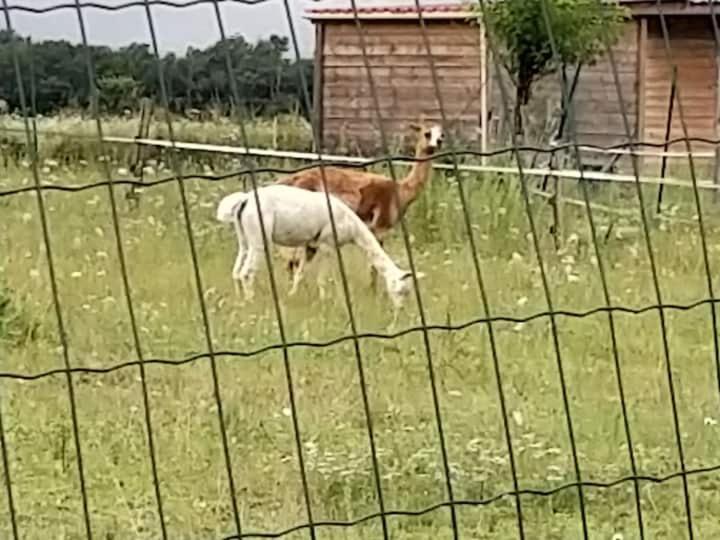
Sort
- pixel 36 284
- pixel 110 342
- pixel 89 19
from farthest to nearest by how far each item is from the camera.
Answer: pixel 36 284 → pixel 110 342 → pixel 89 19

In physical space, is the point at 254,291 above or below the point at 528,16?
below

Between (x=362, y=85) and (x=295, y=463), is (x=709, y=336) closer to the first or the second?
(x=295, y=463)

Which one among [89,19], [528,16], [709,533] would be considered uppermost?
[89,19]

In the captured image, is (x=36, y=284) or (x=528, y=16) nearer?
(x=36, y=284)

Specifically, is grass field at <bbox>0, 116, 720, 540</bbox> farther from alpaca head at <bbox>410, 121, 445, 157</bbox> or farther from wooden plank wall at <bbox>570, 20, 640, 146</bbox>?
wooden plank wall at <bbox>570, 20, 640, 146</bbox>

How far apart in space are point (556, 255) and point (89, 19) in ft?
22.0

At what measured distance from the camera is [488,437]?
556 centimetres

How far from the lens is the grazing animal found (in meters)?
8.76

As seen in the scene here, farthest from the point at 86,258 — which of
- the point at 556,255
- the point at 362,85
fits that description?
the point at 362,85

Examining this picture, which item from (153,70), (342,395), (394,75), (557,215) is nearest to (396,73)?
(394,75)

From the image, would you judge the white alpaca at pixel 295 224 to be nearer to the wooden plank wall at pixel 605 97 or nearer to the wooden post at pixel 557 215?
the wooden post at pixel 557 215

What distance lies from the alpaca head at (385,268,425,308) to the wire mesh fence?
3.2 inches

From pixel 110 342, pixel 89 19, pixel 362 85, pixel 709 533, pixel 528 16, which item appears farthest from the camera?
pixel 362 85

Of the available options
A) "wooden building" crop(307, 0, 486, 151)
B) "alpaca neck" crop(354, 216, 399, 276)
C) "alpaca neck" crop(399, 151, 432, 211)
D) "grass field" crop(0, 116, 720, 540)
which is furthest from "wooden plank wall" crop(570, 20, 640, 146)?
"alpaca neck" crop(354, 216, 399, 276)
